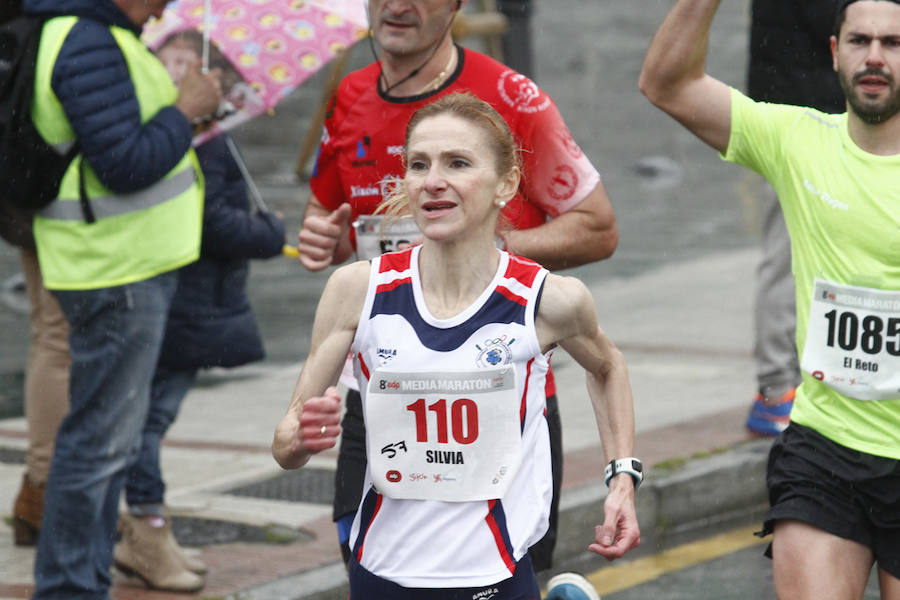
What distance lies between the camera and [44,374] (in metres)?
5.68

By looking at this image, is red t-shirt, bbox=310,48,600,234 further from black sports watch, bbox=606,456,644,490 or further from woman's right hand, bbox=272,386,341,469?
woman's right hand, bbox=272,386,341,469

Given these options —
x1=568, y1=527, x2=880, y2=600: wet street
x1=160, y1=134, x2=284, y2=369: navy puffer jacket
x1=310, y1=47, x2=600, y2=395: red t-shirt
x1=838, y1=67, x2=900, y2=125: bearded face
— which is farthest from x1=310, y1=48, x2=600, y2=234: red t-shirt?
x1=568, y1=527, x2=880, y2=600: wet street

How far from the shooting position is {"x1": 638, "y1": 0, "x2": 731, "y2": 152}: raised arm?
14.2 feet

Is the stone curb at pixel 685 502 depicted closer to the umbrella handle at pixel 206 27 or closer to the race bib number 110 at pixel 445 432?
the umbrella handle at pixel 206 27

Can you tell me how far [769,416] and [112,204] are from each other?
383 cm

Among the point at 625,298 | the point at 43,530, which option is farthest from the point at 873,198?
the point at 625,298

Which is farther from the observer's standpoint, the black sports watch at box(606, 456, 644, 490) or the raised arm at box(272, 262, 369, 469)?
the black sports watch at box(606, 456, 644, 490)

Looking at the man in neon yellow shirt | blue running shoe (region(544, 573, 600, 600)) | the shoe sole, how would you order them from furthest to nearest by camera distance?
1. the shoe sole
2. the man in neon yellow shirt
3. blue running shoe (region(544, 573, 600, 600))

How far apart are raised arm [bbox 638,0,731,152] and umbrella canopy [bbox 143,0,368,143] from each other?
59.9 inches

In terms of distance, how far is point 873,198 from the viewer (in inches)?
159

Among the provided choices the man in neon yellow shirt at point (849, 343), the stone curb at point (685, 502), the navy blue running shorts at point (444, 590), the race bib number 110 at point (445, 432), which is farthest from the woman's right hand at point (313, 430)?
the stone curb at point (685, 502)

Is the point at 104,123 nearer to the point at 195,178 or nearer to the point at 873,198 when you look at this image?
the point at 195,178

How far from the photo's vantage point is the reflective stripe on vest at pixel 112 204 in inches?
192

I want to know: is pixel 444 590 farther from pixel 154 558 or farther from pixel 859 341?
pixel 154 558
